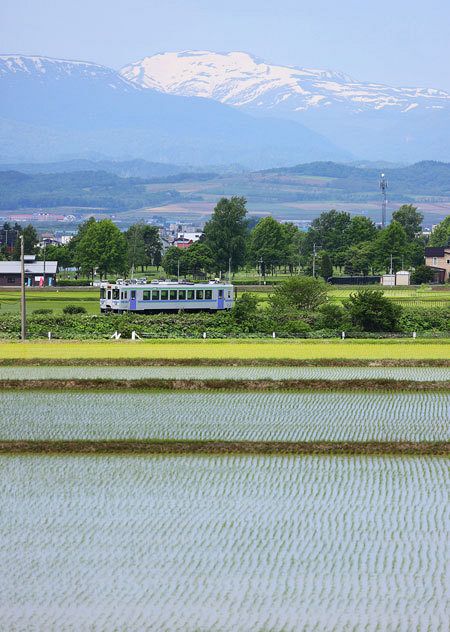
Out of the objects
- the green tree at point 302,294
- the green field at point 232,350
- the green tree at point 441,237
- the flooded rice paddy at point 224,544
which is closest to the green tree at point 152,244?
the green tree at point 441,237

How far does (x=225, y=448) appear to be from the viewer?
15586mm

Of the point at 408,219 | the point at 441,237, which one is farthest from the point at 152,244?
the point at 441,237

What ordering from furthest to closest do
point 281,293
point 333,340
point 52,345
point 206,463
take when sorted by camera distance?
point 281,293 → point 333,340 → point 52,345 → point 206,463

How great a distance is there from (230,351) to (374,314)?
899 centimetres

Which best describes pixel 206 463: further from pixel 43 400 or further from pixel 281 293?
pixel 281 293

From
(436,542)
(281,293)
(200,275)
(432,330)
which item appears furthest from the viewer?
(200,275)

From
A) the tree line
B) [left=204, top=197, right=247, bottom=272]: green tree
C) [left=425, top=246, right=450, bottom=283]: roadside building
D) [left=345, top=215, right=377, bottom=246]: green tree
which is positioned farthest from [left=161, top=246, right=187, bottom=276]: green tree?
[left=425, top=246, right=450, bottom=283]: roadside building

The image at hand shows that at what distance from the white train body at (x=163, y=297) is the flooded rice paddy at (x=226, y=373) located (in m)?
18.6

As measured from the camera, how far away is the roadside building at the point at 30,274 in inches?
2933

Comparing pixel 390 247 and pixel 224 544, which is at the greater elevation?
pixel 390 247

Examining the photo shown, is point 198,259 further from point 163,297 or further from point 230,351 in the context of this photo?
point 230,351

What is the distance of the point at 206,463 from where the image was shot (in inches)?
585

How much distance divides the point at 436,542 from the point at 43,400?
10.1 m

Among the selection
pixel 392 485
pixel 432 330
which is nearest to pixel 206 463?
pixel 392 485
